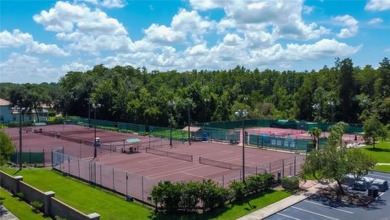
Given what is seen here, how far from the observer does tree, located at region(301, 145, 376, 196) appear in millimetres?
30203

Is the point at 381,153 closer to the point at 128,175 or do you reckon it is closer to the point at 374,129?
the point at 374,129

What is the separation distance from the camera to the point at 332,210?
28453 mm

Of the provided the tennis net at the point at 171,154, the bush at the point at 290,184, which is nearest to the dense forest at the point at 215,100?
the tennis net at the point at 171,154

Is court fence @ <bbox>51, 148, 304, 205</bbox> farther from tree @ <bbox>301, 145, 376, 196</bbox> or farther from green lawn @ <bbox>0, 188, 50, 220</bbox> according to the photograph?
green lawn @ <bbox>0, 188, 50, 220</bbox>

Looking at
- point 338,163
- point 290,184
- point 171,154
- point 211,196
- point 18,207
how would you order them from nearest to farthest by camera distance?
point 211,196 < point 18,207 < point 338,163 < point 290,184 < point 171,154

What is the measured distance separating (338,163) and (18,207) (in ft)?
83.3

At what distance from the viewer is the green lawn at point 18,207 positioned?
91.3ft

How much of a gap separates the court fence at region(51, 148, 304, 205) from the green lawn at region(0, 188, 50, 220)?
6514 millimetres

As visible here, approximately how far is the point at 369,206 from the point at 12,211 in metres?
27.2

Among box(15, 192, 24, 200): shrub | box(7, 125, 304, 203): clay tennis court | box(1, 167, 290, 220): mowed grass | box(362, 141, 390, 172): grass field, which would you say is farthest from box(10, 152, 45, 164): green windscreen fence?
box(362, 141, 390, 172): grass field

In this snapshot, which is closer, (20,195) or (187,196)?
(187,196)

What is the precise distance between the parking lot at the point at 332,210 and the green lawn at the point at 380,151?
17.1 m

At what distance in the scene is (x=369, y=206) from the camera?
29406mm

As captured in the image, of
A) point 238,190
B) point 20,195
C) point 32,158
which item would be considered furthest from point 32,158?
point 238,190
